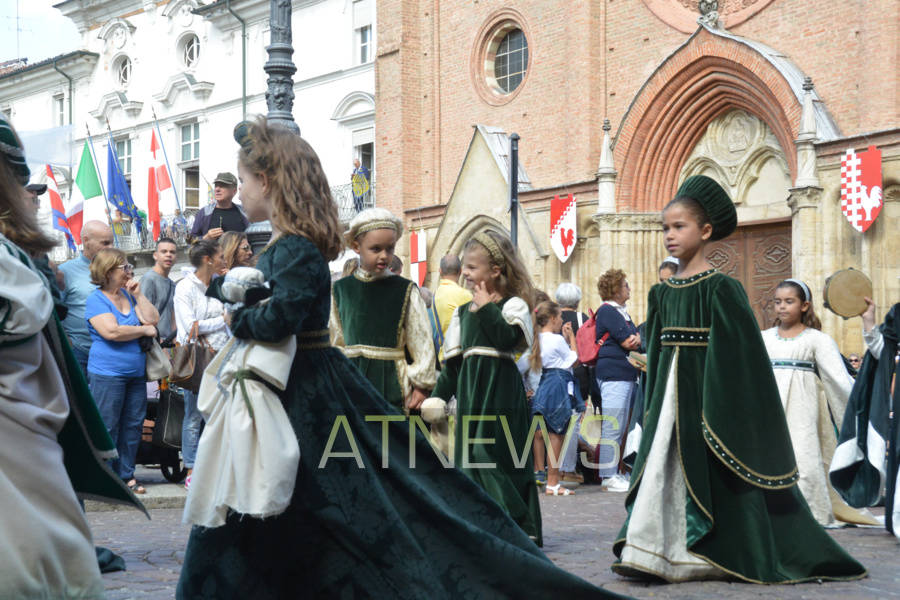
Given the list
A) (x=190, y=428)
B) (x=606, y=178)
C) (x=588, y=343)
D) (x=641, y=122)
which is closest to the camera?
(x=190, y=428)

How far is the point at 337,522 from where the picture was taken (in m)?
4.05

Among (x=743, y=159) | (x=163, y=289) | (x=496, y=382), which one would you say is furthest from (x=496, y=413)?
(x=743, y=159)

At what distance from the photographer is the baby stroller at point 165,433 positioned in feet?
32.9

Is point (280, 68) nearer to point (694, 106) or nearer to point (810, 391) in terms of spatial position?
point (810, 391)

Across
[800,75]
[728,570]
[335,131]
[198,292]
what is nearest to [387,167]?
[335,131]

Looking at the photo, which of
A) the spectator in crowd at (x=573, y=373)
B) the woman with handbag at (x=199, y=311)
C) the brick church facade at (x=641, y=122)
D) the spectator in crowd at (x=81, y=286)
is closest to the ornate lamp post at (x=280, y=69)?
the woman with handbag at (x=199, y=311)

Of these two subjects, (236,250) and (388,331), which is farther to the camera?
(236,250)

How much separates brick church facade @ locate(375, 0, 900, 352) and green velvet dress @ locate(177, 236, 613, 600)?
13.5 metres

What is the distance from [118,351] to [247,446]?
5.05 m

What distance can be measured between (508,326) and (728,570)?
2.03 meters

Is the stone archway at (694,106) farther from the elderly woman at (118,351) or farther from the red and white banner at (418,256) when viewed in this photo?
the elderly woman at (118,351)

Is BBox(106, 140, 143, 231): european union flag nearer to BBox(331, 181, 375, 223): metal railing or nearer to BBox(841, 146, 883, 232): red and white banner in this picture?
BBox(331, 181, 375, 223): metal railing

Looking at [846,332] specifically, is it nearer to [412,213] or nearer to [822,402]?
[822,402]

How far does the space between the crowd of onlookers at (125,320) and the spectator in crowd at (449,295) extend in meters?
1.70
